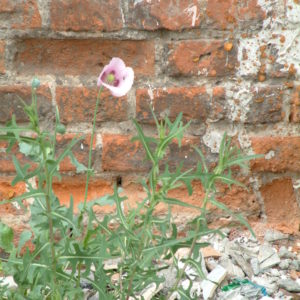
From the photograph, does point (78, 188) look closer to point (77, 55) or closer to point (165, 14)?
point (77, 55)

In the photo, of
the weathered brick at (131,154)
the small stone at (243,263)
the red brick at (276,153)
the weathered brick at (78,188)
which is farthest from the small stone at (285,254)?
the weathered brick at (78,188)

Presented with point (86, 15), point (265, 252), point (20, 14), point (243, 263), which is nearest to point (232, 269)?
point (243, 263)

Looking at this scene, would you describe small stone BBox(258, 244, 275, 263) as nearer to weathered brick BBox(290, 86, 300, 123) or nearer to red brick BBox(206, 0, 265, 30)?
weathered brick BBox(290, 86, 300, 123)

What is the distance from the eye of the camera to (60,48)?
1.82 meters

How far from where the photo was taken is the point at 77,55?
6.01 feet

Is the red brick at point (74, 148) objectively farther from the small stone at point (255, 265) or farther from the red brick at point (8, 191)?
the small stone at point (255, 265)

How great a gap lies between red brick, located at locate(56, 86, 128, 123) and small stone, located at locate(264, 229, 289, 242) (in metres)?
0.53

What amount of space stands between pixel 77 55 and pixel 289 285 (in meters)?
0.83

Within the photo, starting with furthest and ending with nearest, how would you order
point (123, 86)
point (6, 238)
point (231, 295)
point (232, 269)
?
point (232, 269) < point (231, 295) < point (6, 238) < point (123, 86)

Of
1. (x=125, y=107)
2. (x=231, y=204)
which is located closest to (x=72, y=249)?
(x=125, y=107)

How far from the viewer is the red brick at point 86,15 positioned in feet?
5.82

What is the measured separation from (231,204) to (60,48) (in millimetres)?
658

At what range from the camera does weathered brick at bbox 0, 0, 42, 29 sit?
1772 mm

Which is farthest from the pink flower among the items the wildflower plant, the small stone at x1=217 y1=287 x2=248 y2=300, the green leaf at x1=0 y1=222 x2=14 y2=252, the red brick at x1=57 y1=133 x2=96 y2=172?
the small stone at x1=217 y1=287 x2=248 y2=300
